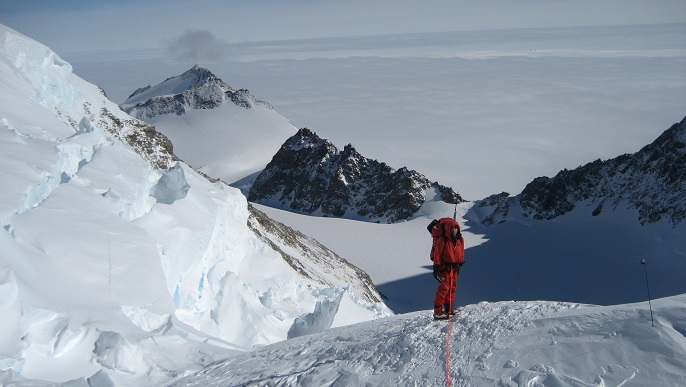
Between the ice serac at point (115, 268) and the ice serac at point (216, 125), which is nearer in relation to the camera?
the ice serac at point (115, 268)

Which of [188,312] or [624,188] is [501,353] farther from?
[624,188]

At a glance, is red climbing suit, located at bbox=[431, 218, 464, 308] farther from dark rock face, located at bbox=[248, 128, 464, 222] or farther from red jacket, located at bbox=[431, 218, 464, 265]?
dark rock face, located at bbox=[248, 128, 464, 222]

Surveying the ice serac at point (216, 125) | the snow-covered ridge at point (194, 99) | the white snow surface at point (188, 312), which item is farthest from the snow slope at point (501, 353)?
the snow-covered ridge at point (194, 99)

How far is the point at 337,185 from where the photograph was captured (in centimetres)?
11438

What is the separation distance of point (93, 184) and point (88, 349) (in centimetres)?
854

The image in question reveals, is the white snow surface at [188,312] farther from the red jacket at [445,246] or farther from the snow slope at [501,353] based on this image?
the red jacket at [445,246]

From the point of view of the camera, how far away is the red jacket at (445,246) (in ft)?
38.3

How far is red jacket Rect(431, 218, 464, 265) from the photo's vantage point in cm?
1167

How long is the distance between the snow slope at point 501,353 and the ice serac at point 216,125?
474 feet

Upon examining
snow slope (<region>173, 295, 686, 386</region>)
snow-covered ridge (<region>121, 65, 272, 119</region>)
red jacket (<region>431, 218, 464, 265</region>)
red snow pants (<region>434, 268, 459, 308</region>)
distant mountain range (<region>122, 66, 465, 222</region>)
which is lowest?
snow slope (<region>173, 295, 686, 386</region>)

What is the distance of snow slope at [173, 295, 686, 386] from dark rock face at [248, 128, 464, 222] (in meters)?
81.1

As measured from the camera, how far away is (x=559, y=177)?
78625 mm

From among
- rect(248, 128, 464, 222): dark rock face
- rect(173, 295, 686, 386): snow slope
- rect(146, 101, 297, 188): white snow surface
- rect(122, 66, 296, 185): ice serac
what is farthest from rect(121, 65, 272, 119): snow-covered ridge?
rect(173, 295, 686, 386): snow slope

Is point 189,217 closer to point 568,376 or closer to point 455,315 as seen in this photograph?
point 455,315
